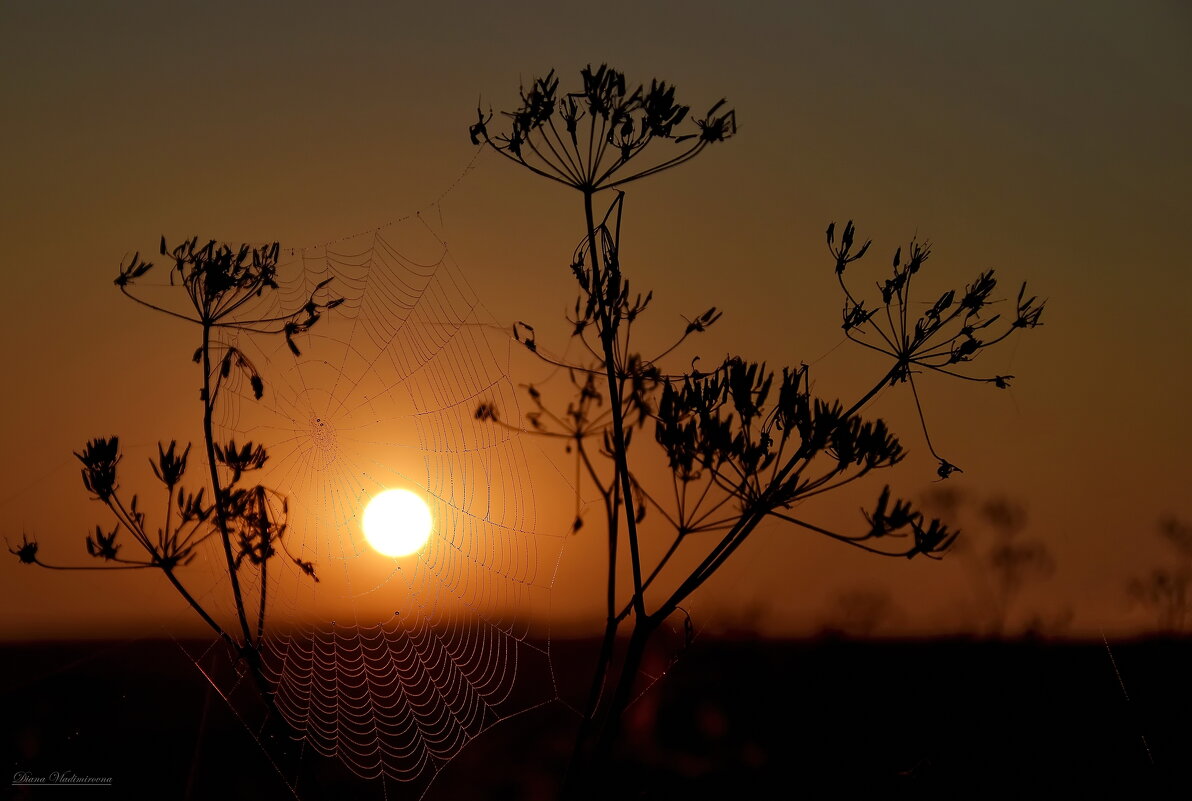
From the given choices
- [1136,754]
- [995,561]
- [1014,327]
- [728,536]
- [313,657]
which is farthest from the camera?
[995,561]

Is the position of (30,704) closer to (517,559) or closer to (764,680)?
(517,559)

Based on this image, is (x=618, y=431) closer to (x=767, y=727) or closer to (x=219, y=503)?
(x=219, y=503)

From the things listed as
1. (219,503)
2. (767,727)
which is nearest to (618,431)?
(219,503)

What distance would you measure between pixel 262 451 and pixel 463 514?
2640 mm

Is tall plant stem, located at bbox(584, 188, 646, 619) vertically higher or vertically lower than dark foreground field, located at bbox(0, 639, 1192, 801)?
higher

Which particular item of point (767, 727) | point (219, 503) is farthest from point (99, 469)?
point (767, 727)

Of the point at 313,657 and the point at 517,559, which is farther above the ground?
the point at 517,559

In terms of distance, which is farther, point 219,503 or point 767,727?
point 767,727

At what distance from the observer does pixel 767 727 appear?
7609mm

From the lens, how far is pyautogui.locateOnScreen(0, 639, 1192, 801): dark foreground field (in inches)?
221

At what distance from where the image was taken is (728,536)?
406cm

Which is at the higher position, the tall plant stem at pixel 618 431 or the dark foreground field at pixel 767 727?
the tall plant stem at pixel 618 431

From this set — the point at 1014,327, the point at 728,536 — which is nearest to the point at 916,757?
the point at 728,536

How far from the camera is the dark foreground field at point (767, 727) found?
5609 millimetres
